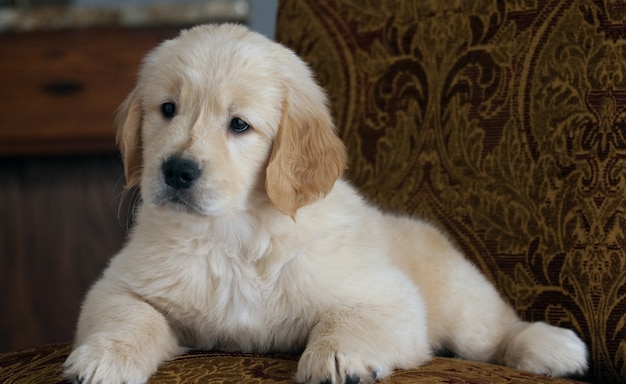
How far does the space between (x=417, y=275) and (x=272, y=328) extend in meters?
0.62

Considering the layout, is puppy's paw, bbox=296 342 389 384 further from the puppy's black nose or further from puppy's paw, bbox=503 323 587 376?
puppy's paw, bbox=503 323 587 376

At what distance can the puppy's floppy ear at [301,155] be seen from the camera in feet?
6.44

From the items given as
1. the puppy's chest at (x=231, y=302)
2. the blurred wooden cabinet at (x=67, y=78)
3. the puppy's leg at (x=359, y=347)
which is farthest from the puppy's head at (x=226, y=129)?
the blurred wooden cabinet at (x=67, y=78)

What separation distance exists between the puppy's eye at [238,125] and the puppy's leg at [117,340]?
0.49 metres

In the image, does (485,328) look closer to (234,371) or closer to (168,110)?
(234,371)

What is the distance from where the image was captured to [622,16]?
2.34 m

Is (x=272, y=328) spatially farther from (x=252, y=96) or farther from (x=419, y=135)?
(x=419, y=135)

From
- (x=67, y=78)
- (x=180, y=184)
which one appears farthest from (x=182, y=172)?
(x=67, y=78)

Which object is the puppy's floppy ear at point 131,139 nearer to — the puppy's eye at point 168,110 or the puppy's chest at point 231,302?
the puppy's eye at point 168,110

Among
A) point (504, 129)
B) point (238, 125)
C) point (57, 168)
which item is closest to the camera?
point (238, 125)

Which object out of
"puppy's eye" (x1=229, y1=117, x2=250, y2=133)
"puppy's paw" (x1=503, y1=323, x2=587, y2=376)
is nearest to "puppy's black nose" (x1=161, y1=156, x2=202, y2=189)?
"puppy's eye" (x1=229, y1=117, x2=250, y2=133)

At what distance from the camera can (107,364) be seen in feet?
5.69

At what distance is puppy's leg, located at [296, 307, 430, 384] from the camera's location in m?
1.74

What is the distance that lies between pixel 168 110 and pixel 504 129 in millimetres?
1116
